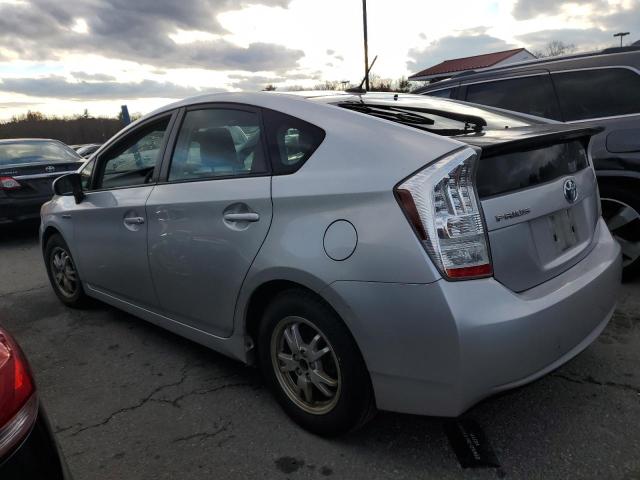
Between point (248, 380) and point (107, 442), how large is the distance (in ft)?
2.67

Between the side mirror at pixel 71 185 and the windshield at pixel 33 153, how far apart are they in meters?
4.39

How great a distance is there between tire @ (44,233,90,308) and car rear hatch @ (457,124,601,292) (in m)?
3.36

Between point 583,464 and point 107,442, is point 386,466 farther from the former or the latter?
point 107,442

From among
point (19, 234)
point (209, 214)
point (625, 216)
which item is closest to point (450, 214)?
point (209, 214)

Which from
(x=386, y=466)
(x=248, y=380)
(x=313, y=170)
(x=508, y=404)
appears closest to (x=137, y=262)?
(x=248, y=380)

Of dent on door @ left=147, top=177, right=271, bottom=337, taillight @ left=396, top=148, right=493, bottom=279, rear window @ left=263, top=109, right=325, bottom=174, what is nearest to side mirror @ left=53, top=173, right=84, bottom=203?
dent on door @ left=147, top=177, right=271, bottom=337

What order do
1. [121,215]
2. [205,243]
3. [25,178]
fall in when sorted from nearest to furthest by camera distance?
[205,243] < [121,215] < [25,178]

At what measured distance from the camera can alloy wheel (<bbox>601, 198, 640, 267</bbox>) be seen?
401 cm

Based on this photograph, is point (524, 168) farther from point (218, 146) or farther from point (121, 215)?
point (121, 215)

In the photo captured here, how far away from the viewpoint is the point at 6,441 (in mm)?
1280

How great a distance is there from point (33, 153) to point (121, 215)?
5704 mm

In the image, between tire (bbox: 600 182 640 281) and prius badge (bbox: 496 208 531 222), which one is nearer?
prius badge (bbox: 496 208 531 222)

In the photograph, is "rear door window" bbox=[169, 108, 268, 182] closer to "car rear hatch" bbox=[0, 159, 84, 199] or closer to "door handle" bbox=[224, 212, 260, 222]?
"door handle" bbox=[224, 212, 260, 222]

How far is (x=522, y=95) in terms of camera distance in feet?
15.0
